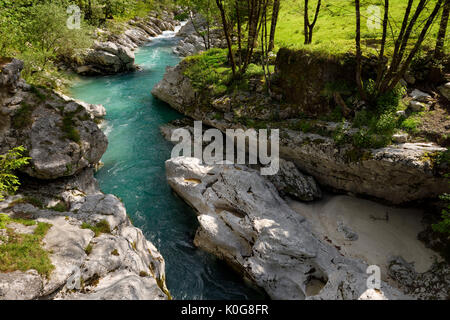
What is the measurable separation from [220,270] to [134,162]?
11.8 metres

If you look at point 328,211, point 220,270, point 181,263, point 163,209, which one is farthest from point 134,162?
point 328,211

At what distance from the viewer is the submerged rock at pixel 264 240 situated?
442 inches

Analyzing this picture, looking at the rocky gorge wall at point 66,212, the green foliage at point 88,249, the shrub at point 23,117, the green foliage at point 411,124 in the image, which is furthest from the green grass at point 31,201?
the green foliage at point 411,124

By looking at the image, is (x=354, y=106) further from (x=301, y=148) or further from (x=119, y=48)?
(x=119, y=48)

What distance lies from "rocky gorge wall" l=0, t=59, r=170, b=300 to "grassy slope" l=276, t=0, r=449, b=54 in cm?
1707

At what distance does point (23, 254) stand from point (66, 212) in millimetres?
3471

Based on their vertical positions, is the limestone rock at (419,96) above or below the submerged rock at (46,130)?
above

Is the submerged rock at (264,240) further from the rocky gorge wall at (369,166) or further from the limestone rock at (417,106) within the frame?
the limestone rock at (417,106)

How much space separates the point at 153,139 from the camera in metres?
23.8

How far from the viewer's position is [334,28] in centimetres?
2736

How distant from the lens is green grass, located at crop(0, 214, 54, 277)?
8000 mm

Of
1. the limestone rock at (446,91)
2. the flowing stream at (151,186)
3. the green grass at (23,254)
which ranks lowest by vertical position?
Answer: the flowing stream at (151,186)

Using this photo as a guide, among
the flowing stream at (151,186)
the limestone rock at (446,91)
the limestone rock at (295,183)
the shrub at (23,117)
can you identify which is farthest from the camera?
the limestone rock at (295,183)

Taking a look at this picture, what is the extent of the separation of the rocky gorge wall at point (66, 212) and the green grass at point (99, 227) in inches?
1.6
